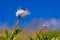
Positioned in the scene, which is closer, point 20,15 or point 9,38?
point 20,15

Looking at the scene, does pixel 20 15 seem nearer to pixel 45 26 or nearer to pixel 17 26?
pixel 17 26

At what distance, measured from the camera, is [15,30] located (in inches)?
108

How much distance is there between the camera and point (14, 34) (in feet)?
9.11

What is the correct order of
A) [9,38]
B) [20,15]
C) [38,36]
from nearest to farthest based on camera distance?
[20,15], [9,38], [38,36]

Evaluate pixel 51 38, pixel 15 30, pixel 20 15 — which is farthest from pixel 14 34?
pixel 51 38

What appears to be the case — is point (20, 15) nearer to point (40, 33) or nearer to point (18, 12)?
point (18, 12)

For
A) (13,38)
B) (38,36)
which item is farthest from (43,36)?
(13,38)

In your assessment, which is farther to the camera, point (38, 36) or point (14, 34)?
point (38, 36)

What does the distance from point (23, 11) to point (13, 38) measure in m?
0.41

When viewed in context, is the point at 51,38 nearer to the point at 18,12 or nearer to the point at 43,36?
the point at 43,36

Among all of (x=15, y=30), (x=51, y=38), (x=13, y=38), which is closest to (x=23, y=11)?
(x=15, y=30)

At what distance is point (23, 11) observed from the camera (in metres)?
2.62

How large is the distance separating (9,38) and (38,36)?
0.37 metres

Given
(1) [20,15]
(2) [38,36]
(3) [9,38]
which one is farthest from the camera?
(2) [38,36]
